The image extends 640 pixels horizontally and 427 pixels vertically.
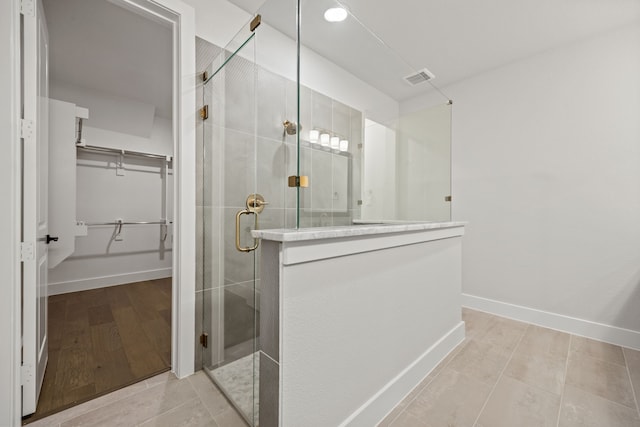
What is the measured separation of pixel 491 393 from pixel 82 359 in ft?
8.97

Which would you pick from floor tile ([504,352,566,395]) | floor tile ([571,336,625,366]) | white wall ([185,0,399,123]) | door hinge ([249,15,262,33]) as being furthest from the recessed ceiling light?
floor tile ([571,336,625,366])

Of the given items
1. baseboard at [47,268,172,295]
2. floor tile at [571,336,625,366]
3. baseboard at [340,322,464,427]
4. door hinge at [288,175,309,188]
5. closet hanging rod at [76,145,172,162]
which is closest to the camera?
door hinge at [288,175,309,188]

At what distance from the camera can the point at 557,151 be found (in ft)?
8.12

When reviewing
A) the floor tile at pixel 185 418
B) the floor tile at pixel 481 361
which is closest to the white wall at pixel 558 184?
the floor tile at pixel 481 361

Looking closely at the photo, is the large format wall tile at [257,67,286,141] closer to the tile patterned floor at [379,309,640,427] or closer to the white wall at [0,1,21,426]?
the white wall at [0,1,21,426]

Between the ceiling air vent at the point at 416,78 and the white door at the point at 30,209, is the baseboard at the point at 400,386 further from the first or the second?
the ceiling air vent at the point at 416,78

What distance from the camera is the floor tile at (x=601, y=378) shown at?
1545mm

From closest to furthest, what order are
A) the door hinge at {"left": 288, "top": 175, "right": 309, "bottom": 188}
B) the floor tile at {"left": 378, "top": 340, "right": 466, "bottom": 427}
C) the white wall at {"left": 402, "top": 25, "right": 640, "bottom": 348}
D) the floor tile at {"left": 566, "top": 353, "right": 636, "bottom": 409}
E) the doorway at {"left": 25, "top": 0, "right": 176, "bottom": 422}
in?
the door hinge at {"left": 288, "top": 175, "right": 309, "bottom": 188}, the floor tile at {"left": 378, "top": 340, "right": 466, "bottom": 427}, the floor tile at {"left": 566, "top": 353, "right": 636, "bottom": 409}, the doorway at {"left": 25, "top": 0, "right": 176, "bottom": 422}, the white wall at {"left": 402, "top": 25, "right": 640, "bottom": 348}

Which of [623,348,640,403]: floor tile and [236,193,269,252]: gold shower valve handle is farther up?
[236,193,269,252]: gold shower valve handle

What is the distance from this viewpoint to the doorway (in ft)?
5.99

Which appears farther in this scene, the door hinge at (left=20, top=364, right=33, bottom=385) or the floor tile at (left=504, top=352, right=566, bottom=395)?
the floor tile at (left=504, top=352, right=566, bottom=395)

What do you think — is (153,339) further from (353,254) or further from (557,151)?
(557,151)

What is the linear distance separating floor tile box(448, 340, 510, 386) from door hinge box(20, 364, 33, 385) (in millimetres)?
2421

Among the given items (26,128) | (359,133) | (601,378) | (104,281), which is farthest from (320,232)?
(104,281)
